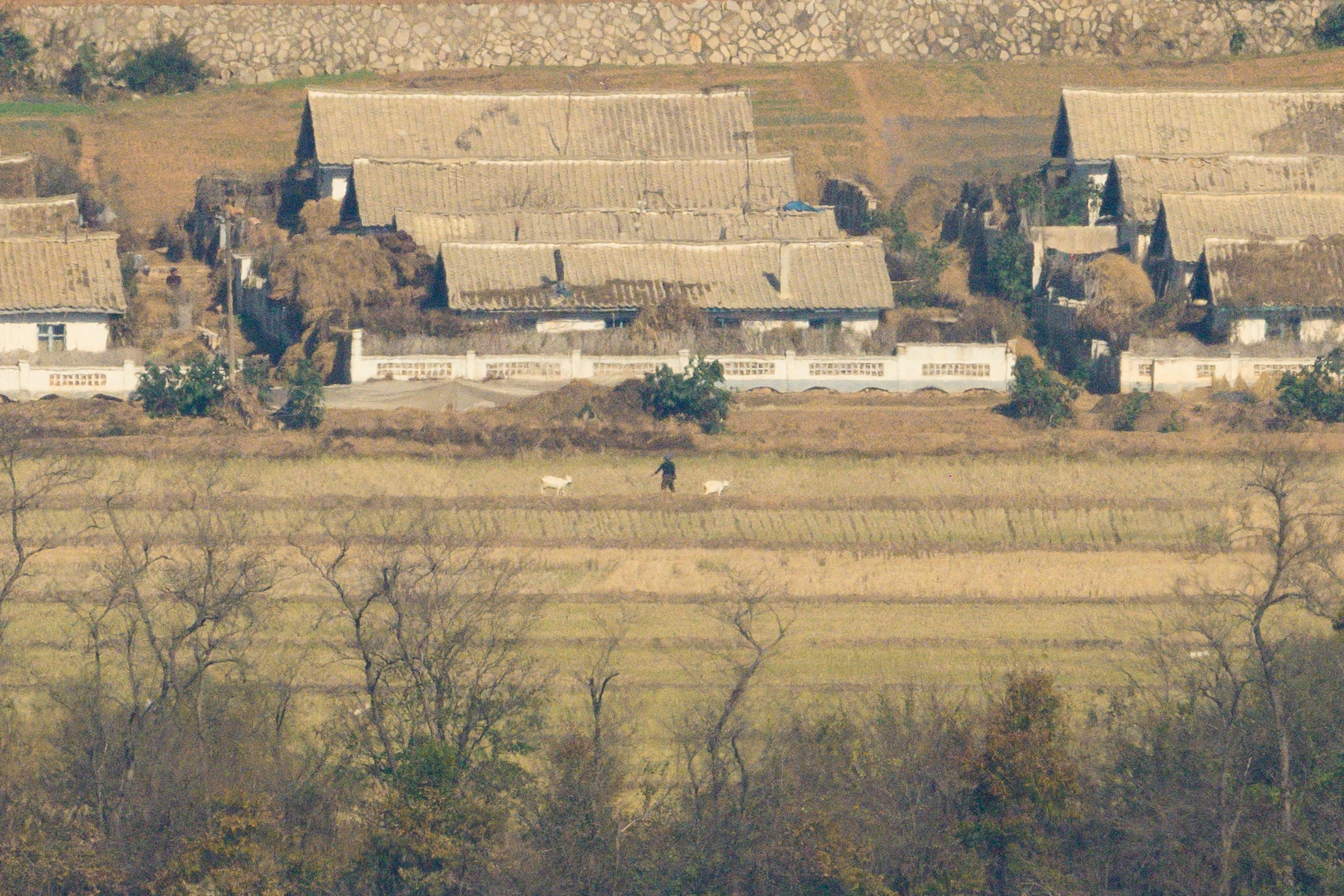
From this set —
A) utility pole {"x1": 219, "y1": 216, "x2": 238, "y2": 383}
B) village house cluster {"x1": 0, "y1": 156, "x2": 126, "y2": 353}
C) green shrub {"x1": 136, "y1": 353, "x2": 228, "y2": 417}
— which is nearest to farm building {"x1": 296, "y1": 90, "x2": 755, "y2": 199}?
utility pole {"x1": 219, "y1": 216, "x2": 238, "y2": 383}

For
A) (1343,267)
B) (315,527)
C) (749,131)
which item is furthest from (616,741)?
(749,131)

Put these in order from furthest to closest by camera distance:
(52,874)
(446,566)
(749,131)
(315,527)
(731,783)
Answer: (749,131)
(315,527)
(446,566)
(731,783)
(52,874)

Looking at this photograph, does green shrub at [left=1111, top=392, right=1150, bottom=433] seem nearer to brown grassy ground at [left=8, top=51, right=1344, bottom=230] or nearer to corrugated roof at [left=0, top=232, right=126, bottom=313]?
brown grassy ground at [left=8, top=51, right=1344, bottom=230]

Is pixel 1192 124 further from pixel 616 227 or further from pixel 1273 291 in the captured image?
pixel 616 227

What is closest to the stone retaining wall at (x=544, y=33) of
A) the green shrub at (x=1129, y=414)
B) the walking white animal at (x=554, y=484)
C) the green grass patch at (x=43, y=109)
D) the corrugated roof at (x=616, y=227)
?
the green grass patch at (x=43, y=109)

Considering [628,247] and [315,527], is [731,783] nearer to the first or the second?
[315,527]

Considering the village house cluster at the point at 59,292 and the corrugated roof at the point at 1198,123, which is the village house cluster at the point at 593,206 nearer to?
the village house cluster at the point at 59,292
